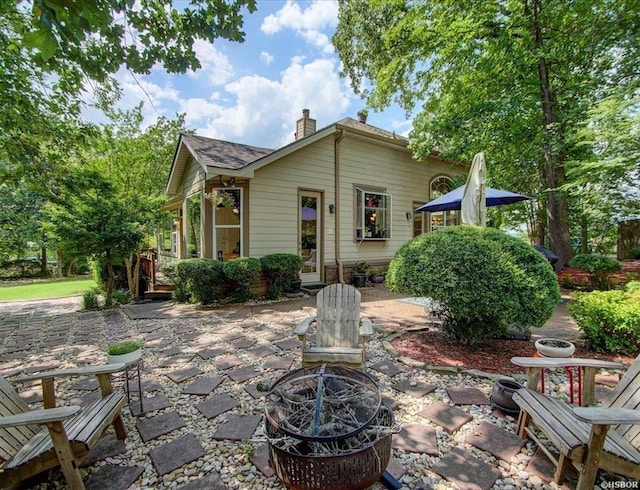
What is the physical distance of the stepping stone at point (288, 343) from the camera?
4266 millimetres

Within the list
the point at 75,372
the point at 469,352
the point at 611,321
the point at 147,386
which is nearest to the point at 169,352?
the point at 147,386

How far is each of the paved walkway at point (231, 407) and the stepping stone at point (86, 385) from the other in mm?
25

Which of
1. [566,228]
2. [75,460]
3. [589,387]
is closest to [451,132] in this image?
[566,228]

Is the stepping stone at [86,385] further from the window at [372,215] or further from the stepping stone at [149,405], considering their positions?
the window at [372,215]

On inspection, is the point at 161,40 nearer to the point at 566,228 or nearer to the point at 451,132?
the point at 451,132

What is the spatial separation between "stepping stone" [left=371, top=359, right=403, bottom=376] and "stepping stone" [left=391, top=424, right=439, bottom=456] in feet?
3.18

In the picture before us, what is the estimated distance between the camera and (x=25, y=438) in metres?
1.96

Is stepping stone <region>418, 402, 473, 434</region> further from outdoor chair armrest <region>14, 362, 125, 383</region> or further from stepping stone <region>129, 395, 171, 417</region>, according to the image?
outdoor chair armrest <region>14, 362, 125, 383</region>

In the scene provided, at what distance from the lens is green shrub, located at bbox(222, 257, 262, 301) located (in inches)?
271

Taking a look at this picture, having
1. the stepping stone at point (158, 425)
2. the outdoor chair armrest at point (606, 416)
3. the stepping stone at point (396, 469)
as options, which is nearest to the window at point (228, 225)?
the stepping stone at point (158, 425)

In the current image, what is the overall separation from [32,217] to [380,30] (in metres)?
18.3

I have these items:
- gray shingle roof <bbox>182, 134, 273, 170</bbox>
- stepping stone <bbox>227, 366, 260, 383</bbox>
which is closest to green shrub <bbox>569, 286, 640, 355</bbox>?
stepping stone <bbox>227, 366, 260, 383</bbox>

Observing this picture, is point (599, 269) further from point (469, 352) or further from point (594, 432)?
point (594, 432)

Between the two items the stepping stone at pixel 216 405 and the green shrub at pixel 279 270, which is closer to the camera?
the stepping stone at pixel 216 405
